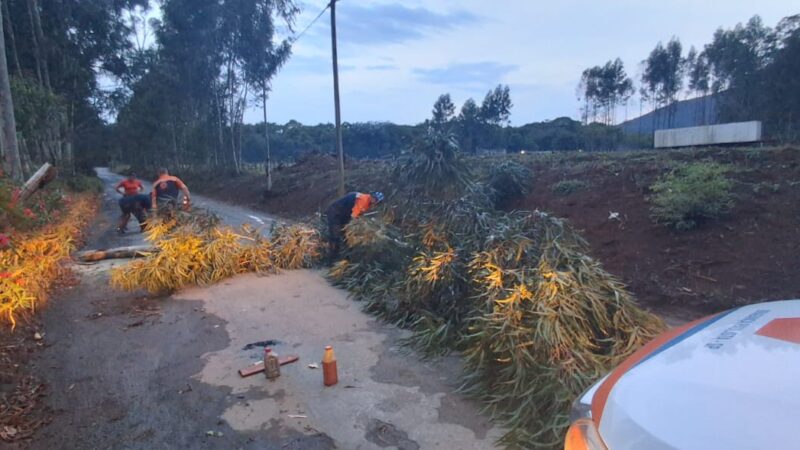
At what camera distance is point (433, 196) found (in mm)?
7094

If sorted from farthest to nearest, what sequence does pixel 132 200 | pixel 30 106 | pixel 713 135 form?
pixel 713 135
pixel 30 106
pixel 132 200

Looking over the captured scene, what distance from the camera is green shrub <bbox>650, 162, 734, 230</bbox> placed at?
7551 mm

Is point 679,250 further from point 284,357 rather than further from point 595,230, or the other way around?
point 284,357

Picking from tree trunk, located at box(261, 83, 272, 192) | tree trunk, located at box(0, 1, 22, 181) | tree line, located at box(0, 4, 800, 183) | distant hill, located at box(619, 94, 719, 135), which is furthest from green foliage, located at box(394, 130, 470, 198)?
distant hill, located at box(619, 94, 719, 135)

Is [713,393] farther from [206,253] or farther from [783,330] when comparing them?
[206,253]

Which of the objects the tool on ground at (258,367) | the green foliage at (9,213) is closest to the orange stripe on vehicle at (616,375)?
the tool on ground at (258,367)

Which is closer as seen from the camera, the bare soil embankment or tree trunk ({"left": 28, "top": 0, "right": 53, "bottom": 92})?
the bare soil embankment

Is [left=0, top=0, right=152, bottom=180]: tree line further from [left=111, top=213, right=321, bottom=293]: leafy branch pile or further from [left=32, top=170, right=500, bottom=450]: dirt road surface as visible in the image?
[left=32, top=170, right=500, bottom=450]: dirt road surface

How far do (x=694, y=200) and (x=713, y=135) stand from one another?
17336mm

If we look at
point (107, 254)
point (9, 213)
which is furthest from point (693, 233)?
point (9, 213)

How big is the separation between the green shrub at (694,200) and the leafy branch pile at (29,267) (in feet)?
28.6

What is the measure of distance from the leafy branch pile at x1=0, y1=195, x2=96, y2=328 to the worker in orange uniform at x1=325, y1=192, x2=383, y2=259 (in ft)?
12.9

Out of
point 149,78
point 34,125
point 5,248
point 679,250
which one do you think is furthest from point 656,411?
point 149,78

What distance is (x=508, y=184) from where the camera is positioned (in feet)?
39.8
